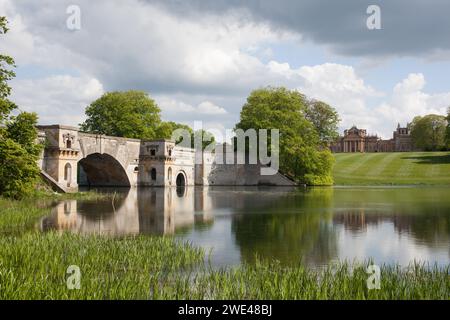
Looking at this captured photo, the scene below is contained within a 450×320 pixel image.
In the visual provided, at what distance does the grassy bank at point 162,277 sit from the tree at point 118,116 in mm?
51420

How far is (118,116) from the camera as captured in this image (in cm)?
6538

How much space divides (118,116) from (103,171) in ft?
40.0

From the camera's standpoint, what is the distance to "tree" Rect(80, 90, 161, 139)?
65.0 metres

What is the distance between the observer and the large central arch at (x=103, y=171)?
5278cm

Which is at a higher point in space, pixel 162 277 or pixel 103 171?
pixel 103 171

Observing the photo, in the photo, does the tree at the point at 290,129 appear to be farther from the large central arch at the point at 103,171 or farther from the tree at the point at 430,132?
the tree at the point at 430,132

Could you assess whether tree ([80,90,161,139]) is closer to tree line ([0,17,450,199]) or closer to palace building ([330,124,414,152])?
tree line ([0,17,450,199])

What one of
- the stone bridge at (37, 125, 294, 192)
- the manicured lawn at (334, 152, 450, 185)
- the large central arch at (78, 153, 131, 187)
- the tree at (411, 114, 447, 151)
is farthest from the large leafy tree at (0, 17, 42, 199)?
the tree at (411, 114, 447, 151)

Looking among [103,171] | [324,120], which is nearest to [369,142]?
[324,120]

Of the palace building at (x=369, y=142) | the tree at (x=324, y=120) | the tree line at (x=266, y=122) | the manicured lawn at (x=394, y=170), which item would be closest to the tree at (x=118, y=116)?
the tree line at (x=266, y=122)

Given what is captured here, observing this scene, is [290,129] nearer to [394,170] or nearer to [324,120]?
[324,120]

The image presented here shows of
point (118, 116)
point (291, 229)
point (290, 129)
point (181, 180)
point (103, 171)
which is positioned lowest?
point (291, 229)

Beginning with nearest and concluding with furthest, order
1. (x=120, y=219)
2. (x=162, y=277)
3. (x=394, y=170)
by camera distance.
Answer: (x=162, y=277) < (x=120, y=219) < (x=394, y=170)

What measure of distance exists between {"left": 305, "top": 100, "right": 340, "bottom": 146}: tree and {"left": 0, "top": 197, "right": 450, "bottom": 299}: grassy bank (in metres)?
61.5
